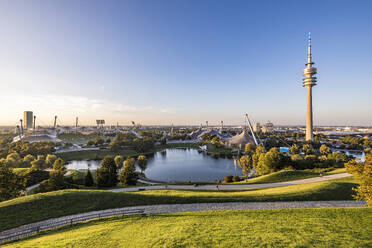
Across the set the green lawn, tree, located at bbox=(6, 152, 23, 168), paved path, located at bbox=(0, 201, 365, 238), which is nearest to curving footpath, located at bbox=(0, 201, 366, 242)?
paved path, located at bbox=(0, 201, 365, 238)

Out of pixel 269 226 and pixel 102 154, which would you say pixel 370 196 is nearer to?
pixel 269 226

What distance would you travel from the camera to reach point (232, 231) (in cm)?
835

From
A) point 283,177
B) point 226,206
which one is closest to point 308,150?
point 283,177

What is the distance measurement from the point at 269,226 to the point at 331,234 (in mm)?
2689

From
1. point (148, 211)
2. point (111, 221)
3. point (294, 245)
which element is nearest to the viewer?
point (294, 245)

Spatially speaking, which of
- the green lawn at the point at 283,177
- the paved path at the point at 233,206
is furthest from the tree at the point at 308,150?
the paved path at the point at 233,206

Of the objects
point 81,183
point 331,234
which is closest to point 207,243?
point 331,234

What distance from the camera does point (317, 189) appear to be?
1631 cm

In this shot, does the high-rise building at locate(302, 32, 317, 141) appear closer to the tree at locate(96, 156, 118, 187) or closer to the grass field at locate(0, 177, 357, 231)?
the grass field at locate(0, 177, 357, 231)

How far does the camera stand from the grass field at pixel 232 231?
7301 millimetres

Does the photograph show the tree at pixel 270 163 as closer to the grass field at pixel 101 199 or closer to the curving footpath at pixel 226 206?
the grass field at pixel 101 199

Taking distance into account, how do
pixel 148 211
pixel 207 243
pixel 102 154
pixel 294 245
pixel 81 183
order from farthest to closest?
pixel 102 154 → pixel 81 183 → pixel 148 211 → pixel 207 243 → pixel 294 245

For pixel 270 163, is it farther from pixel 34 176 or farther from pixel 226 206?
pixel 34 176

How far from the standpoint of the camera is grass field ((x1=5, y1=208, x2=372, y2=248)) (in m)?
7.30
